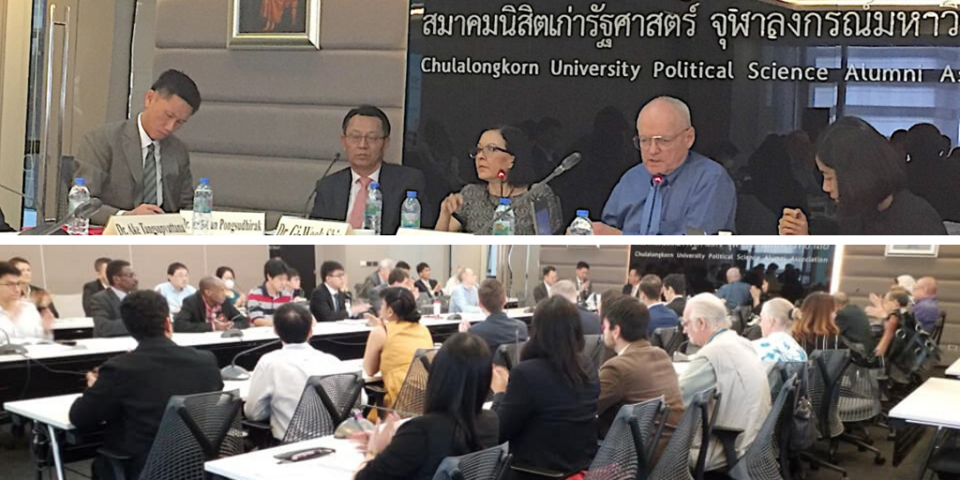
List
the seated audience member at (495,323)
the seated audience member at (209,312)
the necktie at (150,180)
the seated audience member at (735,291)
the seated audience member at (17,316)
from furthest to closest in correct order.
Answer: the seated audience member at (735,291) < the necktie at (150,180) < the seated audience member at (495,323) < the seated audience member at (209,312) < the seated audience member at (17,316)

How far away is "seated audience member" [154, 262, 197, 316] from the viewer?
9.98 feet

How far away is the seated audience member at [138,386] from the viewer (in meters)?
2.91

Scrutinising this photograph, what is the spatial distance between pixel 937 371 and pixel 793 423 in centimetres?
63

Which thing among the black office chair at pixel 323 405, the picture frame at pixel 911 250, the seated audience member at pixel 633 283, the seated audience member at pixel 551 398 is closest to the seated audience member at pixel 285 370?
the black office chair at pixel 323 405

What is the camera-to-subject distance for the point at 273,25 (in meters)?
3.63

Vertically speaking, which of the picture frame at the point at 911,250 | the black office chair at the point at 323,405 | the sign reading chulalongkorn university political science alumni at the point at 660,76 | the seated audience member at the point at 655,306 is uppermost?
the sign reading chulalongkorn university political science alumni at the point at 660,76

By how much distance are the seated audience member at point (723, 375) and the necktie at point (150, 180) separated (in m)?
1.79

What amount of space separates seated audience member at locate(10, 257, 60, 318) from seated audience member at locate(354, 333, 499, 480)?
37.1 inches

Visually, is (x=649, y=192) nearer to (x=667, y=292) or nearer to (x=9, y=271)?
(x=667, y=292)

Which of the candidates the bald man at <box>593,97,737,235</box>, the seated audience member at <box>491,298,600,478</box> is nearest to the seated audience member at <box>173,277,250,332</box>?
the seated audience member at <box>491,298,600,478</box>

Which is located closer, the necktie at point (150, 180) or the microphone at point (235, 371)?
the microphone at point (235, 371)

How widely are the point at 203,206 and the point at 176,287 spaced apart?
0.58 meters

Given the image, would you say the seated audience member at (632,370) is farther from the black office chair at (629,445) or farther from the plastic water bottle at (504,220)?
the plastic water bottle at (504,220)

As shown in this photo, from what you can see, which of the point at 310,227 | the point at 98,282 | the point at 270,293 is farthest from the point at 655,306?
the point at 98,282
